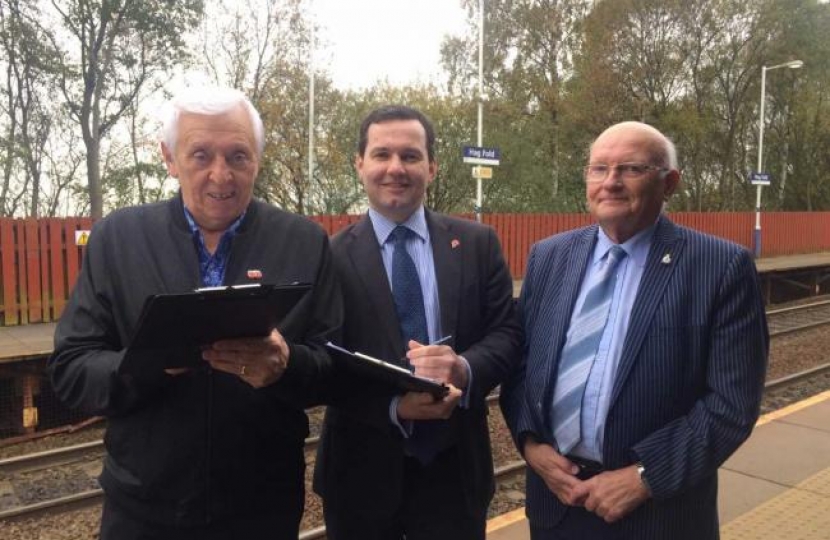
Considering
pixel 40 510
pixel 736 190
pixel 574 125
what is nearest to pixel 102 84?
pixel 40 510

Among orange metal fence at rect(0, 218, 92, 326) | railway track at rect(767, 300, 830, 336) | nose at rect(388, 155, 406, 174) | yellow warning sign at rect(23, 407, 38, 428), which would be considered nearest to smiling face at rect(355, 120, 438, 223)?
nose at rect(388, 155, 406, 174)

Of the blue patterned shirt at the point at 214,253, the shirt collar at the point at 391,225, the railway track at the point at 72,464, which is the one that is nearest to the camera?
the blue patterned shirt at the point at 214,253

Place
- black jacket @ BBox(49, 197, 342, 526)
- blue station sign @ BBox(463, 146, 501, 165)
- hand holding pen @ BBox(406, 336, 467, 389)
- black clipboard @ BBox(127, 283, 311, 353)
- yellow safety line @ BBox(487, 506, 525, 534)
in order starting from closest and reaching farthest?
black clipboard @ BBox(127, 283, 311, 353)
black jacket @ BBox(49, 197, 342, 526)
hand holding pen @ BBox(406, 336, 467, 389)
yellow safety line @ BBox(487, 506, 525, 534)
blue station sign @ BBox(463, 146, 501, 165)

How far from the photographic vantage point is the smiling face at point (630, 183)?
223 cm

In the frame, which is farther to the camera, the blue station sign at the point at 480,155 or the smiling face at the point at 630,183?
the blue station sign at the point at 480,155

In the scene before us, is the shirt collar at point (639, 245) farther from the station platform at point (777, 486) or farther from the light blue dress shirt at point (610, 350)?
the station platform at point (777, 486)

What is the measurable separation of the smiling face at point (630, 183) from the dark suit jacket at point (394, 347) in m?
0.49

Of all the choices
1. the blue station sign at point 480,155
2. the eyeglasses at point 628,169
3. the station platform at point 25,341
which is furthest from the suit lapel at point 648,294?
the blue station sign at point 480,155

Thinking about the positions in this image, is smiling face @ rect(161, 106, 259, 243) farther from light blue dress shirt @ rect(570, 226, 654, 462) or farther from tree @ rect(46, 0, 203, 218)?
tree @ rect(46, 0, 203, 218)

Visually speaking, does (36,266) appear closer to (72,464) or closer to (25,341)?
(25,341)

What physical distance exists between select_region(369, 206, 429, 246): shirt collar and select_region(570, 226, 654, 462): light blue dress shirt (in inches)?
27.9

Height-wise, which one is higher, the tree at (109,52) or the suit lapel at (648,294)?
the tree at (109,52)

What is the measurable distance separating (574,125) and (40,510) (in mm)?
22622

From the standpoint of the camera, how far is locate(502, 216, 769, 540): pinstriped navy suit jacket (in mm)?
2111
